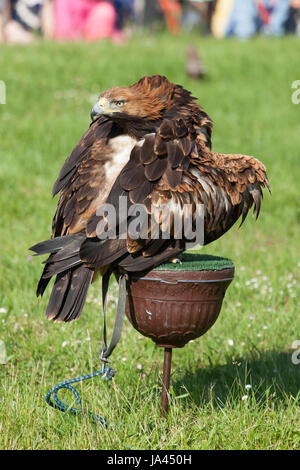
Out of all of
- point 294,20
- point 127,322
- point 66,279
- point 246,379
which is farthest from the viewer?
point 294,20

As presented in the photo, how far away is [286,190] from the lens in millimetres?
9047

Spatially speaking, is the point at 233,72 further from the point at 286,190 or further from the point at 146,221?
the point at 146,221

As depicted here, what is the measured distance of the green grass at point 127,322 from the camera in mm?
3881

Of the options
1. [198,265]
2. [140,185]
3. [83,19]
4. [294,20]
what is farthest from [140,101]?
[294,20]

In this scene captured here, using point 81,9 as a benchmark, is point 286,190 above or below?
below

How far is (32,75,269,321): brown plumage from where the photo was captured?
354 centimetres

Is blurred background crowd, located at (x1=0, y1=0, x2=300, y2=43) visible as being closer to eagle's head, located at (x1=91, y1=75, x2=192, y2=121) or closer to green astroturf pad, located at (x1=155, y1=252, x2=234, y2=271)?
eagle's head, located at (x1=91, y1=75, x2=192, y2=121)

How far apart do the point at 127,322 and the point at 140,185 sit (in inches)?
95.7

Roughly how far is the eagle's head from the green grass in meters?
1.56

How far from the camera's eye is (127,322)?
18.9 feet

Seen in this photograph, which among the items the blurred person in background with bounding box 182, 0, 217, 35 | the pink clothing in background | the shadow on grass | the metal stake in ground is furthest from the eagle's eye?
the blurred person in background with bounding box 182, 0, 217, 35

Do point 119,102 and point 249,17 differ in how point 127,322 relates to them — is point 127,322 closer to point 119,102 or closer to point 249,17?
point 119,102
